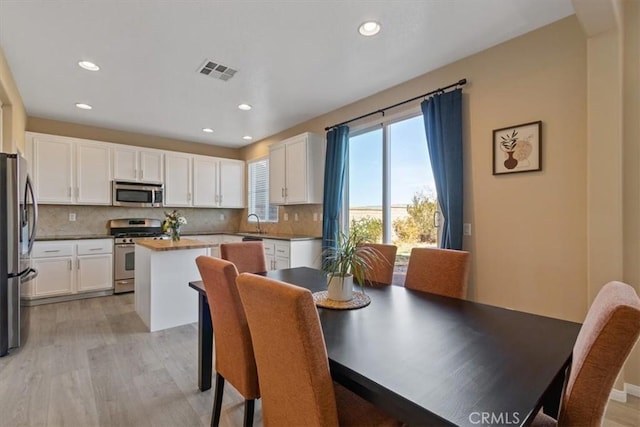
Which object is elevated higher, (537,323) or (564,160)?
(564,160)

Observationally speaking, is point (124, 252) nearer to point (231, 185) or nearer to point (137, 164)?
point (137, 164)

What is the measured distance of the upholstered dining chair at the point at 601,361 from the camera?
0.78 m

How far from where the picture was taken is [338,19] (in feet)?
7.39

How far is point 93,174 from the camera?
184 inches

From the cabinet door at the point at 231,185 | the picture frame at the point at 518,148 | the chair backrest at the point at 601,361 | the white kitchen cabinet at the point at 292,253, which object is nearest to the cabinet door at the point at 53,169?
the cabinet door at the point at 231,185

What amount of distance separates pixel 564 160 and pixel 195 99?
3787 millimetres

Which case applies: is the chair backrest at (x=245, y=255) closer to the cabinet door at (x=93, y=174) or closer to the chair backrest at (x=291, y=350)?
the chair backrest at (x=291, y=350)

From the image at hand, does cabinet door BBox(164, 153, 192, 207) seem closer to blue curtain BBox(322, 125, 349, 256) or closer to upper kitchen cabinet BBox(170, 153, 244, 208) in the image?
upper kitchen cabinet BBox(170, 153, 244, 208)

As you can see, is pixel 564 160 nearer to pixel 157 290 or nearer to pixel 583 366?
pixel 583 366

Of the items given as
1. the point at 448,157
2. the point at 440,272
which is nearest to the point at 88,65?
the point at 448,157

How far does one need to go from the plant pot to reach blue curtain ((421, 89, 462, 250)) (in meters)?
1.44

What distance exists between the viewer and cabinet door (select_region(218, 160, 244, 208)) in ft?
19.8

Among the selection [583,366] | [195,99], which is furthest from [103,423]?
[195,99]

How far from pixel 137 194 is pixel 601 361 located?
5.71m
